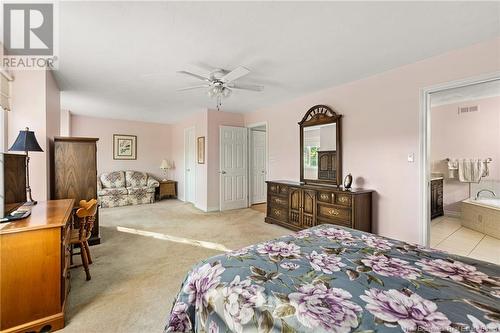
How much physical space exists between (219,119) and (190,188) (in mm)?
2225

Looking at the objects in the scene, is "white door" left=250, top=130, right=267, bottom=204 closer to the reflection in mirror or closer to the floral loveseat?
the reflection in mirror

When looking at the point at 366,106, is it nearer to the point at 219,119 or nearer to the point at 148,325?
the point at 219,119

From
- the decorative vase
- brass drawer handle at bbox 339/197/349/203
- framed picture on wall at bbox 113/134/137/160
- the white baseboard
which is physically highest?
framed picture on wall at bbox 113/134/137/160

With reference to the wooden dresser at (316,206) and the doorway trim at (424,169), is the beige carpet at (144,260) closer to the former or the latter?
the wooden dresser at (316,206)

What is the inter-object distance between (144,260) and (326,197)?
8.70 ft

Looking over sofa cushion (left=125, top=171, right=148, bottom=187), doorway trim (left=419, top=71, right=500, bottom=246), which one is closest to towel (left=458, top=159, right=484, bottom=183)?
doorway trim (left=419, top=71, right=500, bottom=246)

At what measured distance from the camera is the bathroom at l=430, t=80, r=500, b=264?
357 centimetres

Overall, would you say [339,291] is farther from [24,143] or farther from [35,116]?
[35,116]

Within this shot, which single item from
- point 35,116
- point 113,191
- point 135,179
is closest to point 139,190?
point 135,179

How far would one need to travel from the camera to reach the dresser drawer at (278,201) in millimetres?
4100

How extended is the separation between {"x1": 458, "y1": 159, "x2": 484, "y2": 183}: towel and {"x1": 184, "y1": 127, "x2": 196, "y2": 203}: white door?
236 inches

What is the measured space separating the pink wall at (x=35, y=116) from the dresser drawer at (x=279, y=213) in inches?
135

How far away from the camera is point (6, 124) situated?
8.09 feet

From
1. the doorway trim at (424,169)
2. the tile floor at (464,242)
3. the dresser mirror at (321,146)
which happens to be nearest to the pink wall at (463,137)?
the tile floor at (464,242)
